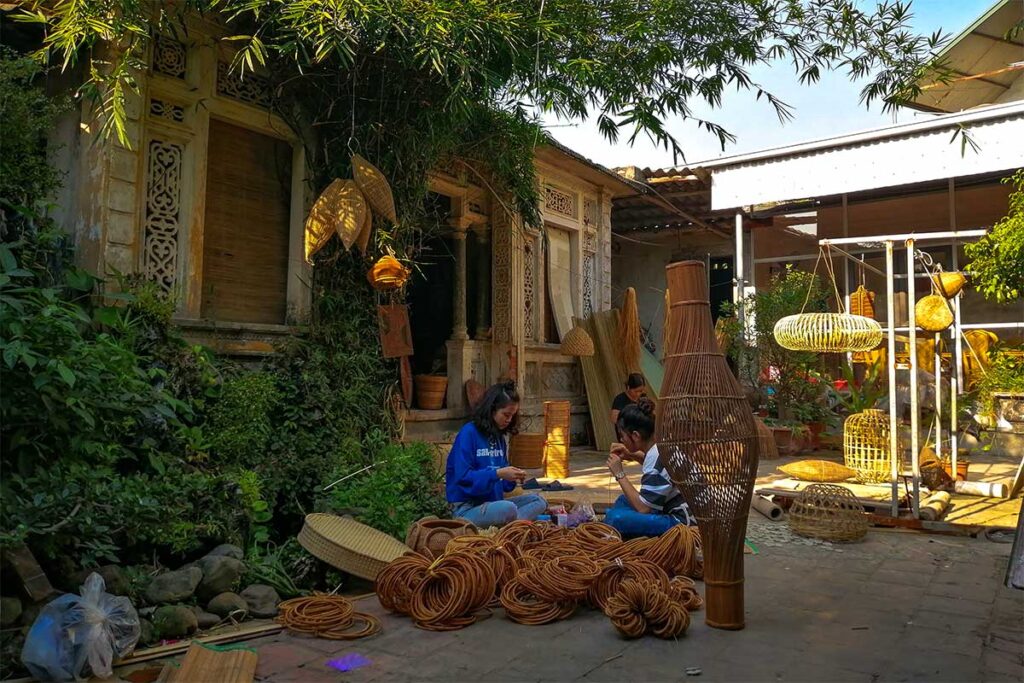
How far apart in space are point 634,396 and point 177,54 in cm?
574

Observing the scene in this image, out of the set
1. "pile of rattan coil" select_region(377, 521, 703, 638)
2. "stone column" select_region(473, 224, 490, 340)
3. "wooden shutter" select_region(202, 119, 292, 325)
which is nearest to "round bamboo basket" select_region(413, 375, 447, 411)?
"stone column" select_region(473, 224, 490, 340)

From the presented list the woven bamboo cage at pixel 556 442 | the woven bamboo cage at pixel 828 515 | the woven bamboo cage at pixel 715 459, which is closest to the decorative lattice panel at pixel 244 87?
the woven bamboo cage at pixel 556 442

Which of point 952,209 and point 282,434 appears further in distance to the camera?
point 952,209

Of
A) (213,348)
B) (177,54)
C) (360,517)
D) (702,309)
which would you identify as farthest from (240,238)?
(702,309)

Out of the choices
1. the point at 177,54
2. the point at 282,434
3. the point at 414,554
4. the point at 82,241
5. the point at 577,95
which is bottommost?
the point at 414,554

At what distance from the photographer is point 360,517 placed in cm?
493

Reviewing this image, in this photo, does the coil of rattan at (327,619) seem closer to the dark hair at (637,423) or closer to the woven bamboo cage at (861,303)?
the dark hair at (637,423)

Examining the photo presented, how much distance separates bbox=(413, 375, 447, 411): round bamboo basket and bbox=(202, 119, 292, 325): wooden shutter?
2.39 meters

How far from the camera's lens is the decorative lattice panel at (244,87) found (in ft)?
20.3

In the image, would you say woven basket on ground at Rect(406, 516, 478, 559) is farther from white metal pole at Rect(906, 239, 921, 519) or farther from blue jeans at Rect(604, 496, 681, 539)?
white metal pole at Rect(906, 239, 921, 519)

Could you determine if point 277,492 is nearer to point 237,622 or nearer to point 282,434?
point 282,434

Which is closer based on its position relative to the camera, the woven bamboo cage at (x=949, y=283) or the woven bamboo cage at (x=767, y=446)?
the woven bamboo cage at (x=949, y=283)

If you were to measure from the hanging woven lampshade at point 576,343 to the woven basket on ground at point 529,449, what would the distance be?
1.72 m

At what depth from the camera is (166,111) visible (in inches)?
227
